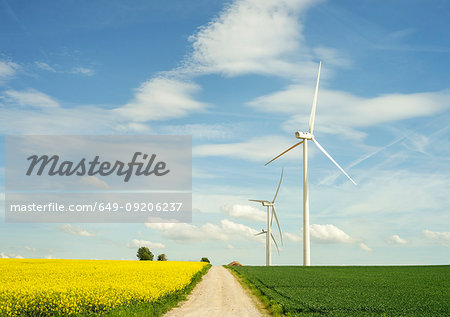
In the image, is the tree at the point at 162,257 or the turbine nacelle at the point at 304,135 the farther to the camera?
the tree at the point at 162,257

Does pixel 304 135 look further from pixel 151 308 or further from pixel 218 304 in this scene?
pixel 151 308

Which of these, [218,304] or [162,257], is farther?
[162,257]

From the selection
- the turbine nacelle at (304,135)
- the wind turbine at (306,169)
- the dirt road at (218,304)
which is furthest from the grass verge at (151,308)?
the turbine nacelle at (304,135)

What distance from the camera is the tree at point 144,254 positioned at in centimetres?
14888

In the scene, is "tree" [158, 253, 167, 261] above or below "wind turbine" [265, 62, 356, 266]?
below

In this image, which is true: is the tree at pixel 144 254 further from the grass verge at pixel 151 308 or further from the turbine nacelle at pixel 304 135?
the grass verge at pixel 151 308

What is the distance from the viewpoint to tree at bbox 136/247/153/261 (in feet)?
488

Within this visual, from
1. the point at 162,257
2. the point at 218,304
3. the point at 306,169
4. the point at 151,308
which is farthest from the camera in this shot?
the point at 162,257

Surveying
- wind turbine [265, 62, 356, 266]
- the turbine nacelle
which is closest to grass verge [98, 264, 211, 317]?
wind turbine [265, 62, 356, 266]

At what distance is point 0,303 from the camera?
2506 cm

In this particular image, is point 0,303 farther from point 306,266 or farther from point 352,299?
point 306,266

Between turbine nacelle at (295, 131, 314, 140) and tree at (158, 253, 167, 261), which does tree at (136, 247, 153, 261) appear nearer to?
tree at (158, 253, 167, 261)

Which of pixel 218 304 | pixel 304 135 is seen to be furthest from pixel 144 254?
pixel 218 304

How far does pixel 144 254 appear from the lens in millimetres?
150000
